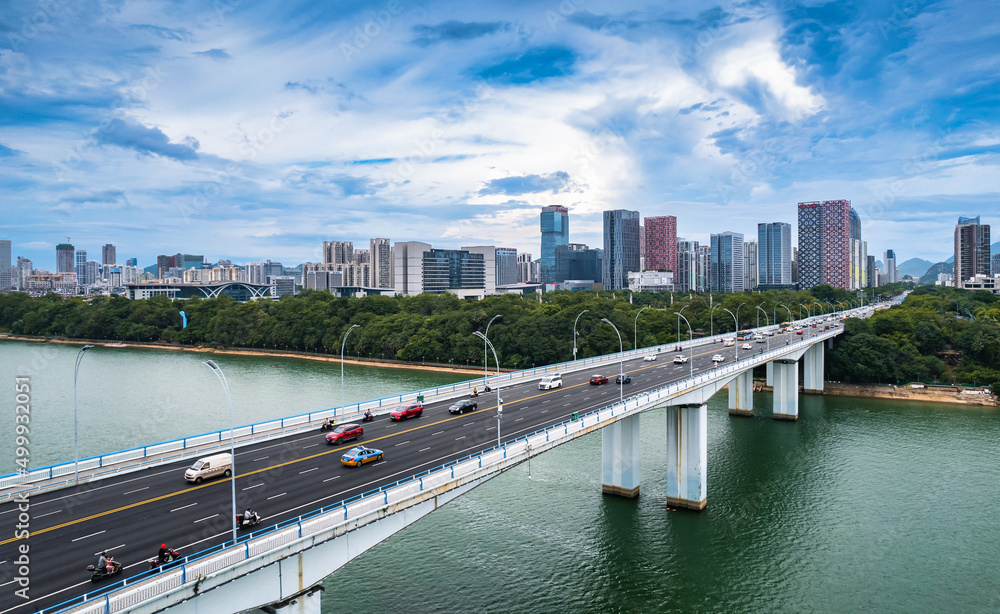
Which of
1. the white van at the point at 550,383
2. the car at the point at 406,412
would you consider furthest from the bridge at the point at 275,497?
the white van at the point at 550,383

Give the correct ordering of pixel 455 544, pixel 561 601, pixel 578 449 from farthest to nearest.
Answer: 1. pixel 578 449
2. pixel 455 544
3. pixel 561 601

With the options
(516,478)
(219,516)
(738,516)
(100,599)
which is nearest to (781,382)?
(738,516)

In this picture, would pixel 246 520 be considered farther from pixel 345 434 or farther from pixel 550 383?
pixel 550 383

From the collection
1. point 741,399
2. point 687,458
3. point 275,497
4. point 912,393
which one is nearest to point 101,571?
point 275,497

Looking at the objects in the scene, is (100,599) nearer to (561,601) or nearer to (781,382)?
(561,601)

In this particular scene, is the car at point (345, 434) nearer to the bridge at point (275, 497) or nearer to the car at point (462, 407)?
the bridge at point (275, 497)

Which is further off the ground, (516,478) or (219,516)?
(219,516)

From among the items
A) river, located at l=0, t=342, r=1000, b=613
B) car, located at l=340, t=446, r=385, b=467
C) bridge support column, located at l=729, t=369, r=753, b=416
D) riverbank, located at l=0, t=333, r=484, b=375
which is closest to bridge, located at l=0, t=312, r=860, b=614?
car, located at l=340, t=446, r=385, b=467
